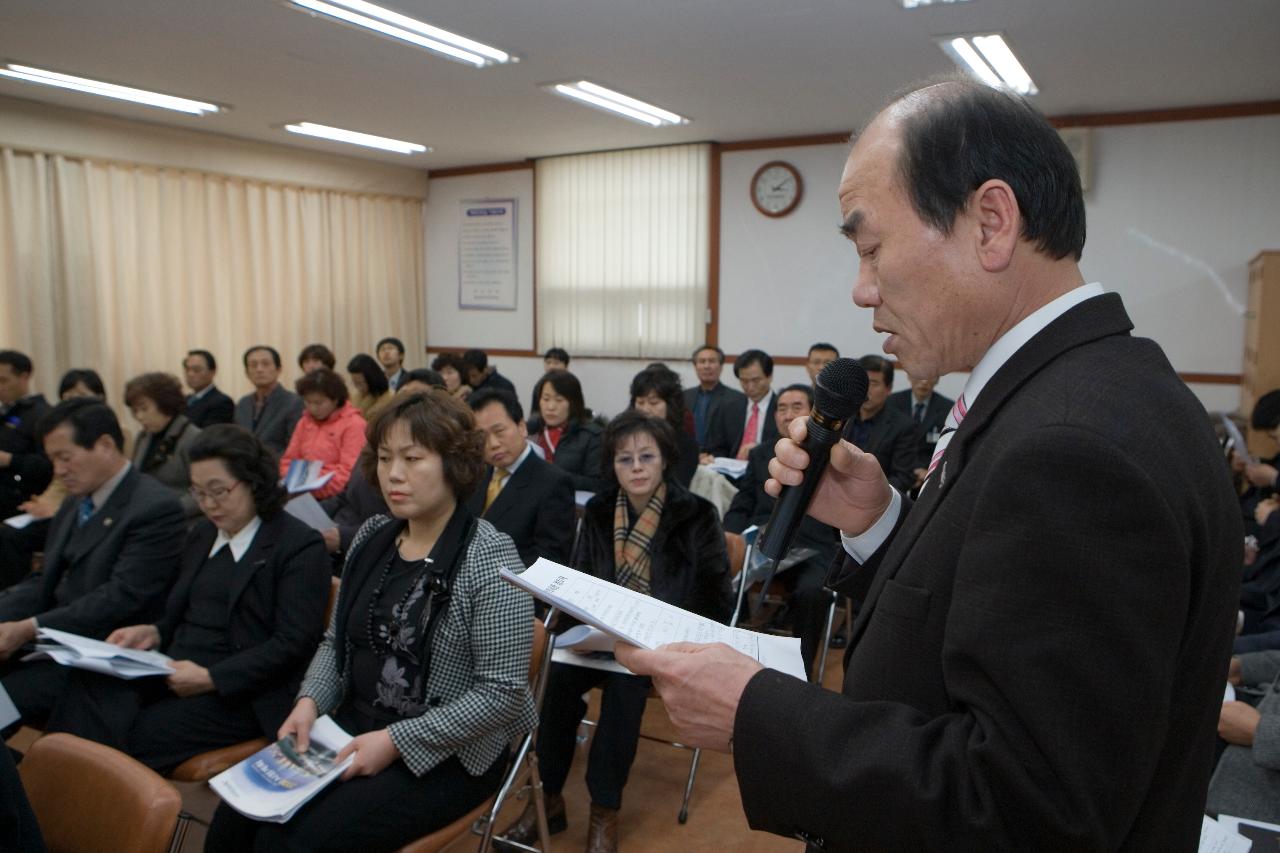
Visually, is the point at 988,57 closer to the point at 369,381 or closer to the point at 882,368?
the point at 882,368

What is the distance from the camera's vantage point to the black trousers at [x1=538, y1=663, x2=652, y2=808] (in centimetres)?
277

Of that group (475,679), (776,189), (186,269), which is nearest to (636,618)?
(475,679)

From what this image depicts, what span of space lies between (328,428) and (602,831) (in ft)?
11.3

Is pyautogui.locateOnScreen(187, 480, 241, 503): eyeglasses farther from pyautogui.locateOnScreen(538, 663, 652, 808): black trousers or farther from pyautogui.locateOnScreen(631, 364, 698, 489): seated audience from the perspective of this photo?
pyautogui.locateOnScreen(631, 364, 698, 489): seated audience

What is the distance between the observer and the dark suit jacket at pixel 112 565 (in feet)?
9.07

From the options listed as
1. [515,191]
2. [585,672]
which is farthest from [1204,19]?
[515,191]

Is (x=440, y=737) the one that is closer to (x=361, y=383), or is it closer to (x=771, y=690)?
(x=771, y=690)

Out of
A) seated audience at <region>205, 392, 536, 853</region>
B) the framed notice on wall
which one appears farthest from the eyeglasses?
the framed notice on wall

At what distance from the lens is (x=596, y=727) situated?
Answer: 290cm

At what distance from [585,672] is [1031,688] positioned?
93.8 inches

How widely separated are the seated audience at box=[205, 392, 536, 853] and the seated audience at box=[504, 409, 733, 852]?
71cm

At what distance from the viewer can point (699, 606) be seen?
10.1 ft

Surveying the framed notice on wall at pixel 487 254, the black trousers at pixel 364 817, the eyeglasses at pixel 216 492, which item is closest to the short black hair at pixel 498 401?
the eyeglasses at pixel 216 492

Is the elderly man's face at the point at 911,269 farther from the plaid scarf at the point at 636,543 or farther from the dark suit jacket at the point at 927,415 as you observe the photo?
the dark suit jacket at the point at 927,415
